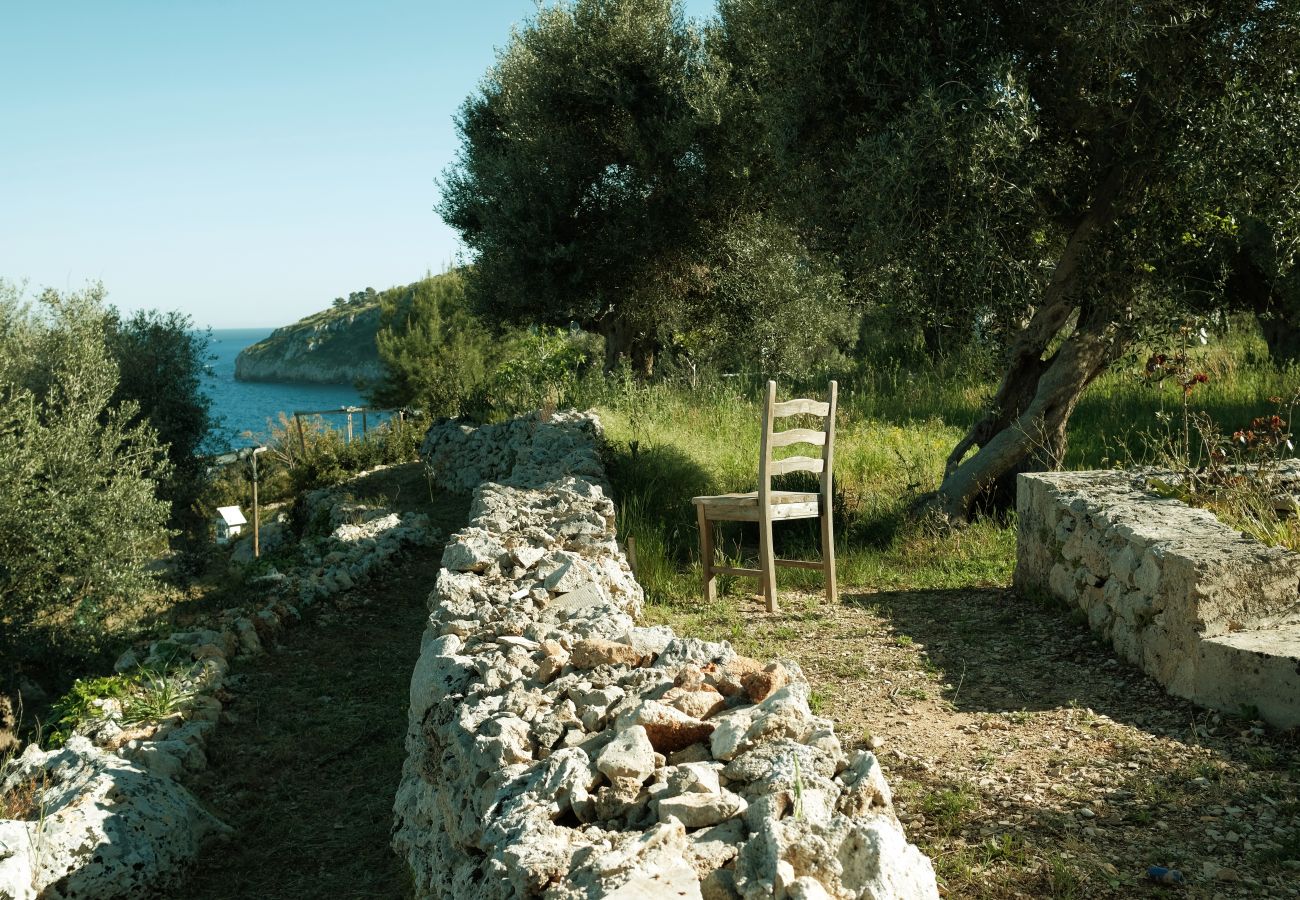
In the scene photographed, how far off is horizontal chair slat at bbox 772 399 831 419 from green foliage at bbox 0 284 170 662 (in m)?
7.24

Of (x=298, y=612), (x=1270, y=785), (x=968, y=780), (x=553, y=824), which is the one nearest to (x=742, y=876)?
(x=553, y=824)

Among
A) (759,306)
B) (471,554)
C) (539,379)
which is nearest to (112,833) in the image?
(471,554)

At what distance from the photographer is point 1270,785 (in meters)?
3.88

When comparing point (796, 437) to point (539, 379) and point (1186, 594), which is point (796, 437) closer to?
point (1186, 594)

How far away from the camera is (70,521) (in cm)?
1113

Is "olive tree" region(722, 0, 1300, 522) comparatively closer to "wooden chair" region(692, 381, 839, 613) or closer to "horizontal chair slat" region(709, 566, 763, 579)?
"wooden chair" region(692, 381, 839, 613)

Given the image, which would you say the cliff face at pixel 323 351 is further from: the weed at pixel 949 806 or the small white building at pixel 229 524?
the weed at pixel 949 806

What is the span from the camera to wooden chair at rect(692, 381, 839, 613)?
6.80m

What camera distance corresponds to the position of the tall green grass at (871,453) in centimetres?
785

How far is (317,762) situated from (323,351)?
10111cm

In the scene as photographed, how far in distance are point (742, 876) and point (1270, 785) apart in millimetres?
2672

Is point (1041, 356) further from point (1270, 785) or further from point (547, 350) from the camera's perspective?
point (547, 350)

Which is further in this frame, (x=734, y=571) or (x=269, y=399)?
(x=269, y=399)

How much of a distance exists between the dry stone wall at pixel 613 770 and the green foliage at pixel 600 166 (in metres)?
9.86
